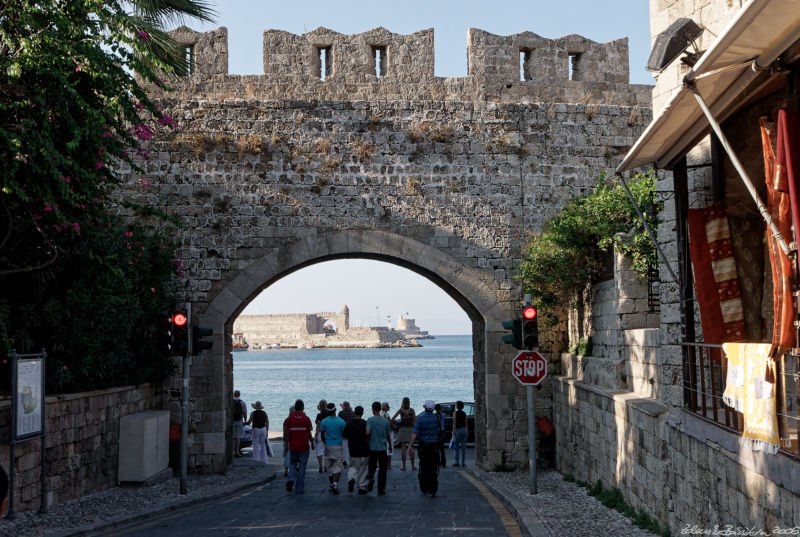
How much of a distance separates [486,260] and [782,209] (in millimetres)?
9652

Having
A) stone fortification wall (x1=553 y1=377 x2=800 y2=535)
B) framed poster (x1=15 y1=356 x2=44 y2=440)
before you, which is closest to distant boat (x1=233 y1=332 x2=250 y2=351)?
stone fortification wall (x1=553 y1=377 x2=800 y2=535)

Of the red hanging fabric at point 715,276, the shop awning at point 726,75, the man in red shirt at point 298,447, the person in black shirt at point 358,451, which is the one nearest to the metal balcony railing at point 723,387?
the red hanging fabric at point 715,276

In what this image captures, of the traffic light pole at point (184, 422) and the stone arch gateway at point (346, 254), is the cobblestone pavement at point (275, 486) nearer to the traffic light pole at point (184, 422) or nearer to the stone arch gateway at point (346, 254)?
the traffic light pole at point (184, 422)

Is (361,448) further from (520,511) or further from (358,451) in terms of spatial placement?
(520,511)

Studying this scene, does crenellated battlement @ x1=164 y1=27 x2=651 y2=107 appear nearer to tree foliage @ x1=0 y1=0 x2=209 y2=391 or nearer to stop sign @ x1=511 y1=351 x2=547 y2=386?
tree foliage @ x1=0 y1=0 x2=209 y2=391

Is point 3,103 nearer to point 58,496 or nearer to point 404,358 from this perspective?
point 58,496

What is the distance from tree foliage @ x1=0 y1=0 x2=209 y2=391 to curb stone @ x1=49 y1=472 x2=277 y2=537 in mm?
2141

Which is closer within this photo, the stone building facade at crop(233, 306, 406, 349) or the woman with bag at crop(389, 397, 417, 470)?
the woman with bag at crop(389, 397, 417, 470)

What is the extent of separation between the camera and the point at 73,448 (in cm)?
1130

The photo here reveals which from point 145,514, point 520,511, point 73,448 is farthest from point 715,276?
point 73,448

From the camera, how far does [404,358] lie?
13488cm

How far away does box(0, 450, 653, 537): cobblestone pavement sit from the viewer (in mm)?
8867

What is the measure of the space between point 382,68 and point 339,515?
8.46m

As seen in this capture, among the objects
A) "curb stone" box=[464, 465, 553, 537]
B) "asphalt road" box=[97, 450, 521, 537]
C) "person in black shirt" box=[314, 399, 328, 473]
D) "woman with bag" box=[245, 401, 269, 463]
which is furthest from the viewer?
"woman with bag" box=[245, 401, 269, 463]
